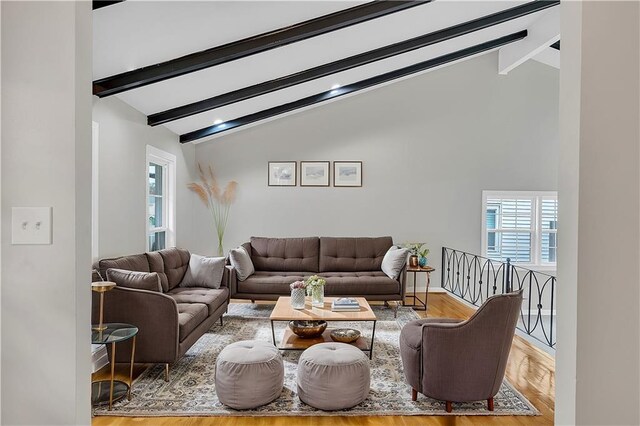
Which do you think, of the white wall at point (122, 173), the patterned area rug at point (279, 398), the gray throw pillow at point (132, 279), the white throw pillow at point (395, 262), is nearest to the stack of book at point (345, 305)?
the patterned area rug at point (279, 398)

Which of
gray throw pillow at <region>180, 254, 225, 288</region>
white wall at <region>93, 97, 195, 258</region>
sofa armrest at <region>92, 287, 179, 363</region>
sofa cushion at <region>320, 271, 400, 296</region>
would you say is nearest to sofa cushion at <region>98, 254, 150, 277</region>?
white wall at <region>93, 97, 195, 258</region>

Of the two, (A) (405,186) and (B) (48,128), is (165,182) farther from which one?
(B) (48,128)

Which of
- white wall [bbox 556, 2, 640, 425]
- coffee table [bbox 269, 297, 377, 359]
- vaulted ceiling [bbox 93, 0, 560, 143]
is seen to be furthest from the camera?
coffee table [bbox 269, 297, 377, 359]

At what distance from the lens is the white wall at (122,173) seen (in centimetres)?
378

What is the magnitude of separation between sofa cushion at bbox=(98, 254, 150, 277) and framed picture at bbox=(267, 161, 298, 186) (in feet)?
9.44

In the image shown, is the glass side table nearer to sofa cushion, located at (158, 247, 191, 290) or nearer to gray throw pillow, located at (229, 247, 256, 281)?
sofa cushion, located at (158, 247, 191, 290)

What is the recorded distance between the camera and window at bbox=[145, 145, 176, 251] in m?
5.05

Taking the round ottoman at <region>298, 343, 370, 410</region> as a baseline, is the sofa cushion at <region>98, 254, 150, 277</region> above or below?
above

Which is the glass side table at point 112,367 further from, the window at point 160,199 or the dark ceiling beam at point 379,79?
the dark ceiling beam at point 379,79

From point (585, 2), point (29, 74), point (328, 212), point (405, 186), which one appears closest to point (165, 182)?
point (328, 212)

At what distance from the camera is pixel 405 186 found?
6578 mm

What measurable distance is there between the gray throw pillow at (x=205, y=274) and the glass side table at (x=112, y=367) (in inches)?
61.5

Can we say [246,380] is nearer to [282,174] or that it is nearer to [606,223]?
[606,223]

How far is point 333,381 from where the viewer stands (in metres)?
2.65
